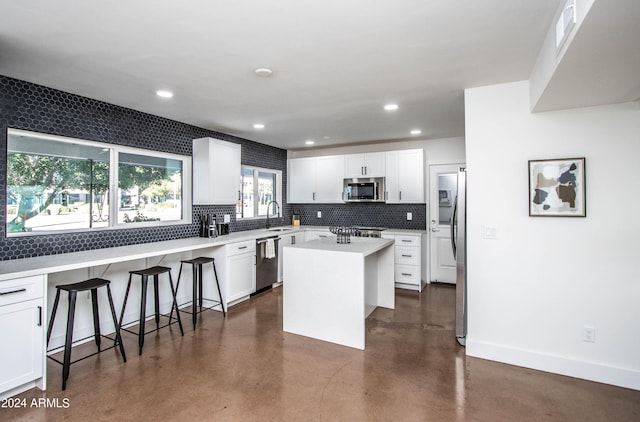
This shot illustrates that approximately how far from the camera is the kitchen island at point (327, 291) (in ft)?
10.1

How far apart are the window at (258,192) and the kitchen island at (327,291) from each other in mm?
2273

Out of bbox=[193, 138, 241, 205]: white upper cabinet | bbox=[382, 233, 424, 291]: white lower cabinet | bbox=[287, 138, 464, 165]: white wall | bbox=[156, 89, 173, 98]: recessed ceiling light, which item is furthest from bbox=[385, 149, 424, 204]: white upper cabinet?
bbox=[156, 89, 173, 98]: recessed ceiling light

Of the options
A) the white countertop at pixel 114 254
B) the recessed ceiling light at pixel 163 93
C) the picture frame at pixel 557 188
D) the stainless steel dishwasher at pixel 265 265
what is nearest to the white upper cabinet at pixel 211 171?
the white countertop at pixel 114 254

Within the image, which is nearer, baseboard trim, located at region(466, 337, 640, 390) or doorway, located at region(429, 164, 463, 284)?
baseboard trim, located at region(466, 337, 640, 390)

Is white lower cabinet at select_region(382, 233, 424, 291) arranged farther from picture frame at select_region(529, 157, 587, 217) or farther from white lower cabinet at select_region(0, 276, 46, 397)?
white lower cabinet at select_region(0, 276, 46, 397)

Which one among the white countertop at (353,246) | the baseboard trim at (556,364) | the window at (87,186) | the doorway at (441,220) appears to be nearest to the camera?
the baseboard trim at (556,364)

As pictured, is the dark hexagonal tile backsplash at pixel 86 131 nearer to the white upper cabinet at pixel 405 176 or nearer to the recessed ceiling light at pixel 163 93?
the recessed ceiling light at pixel 163 93

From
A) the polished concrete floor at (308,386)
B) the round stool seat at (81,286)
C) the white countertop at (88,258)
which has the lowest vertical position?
the polished concrete floor at (308,386)

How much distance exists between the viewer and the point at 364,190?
5703 millimetres

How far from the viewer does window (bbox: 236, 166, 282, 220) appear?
5539mm

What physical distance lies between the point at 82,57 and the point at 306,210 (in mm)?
Answer: 4648

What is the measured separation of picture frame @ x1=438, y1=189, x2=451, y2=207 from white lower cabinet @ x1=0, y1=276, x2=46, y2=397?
5.19m

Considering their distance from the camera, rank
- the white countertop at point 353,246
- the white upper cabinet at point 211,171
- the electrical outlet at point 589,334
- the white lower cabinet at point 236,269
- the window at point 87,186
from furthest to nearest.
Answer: the white upper cabinet at point 211,171
the white lower cabinet at point 236,269
the white countertop at point 353,246
the window at point 87,186
the electrical outlet at point 589,334

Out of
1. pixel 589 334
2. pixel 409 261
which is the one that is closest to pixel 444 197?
pixel 409 261
